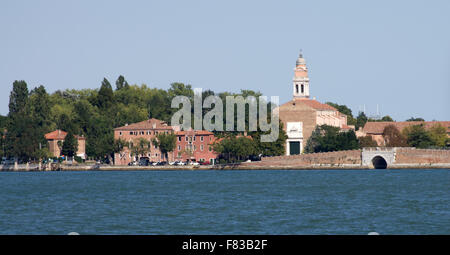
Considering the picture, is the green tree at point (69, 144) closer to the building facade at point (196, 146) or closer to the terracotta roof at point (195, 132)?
the terracotta roof at point (195, 132)

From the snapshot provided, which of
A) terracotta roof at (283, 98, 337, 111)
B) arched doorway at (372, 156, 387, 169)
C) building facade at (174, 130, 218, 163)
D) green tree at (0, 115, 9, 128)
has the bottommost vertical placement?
arched doorway at (372, 156, 387, 169)

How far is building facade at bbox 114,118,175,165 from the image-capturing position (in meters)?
85.8

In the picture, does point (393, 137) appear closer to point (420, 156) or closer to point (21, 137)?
point (420, 156)

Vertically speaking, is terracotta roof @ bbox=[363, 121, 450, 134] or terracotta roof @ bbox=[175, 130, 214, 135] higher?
terracotta roof @ bbox=[363, 121, 450, 134]

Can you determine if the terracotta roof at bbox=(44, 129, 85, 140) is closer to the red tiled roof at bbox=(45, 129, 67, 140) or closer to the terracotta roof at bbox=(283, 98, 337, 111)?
the red tiled roof at bbox=(45, 129, 67, 140)

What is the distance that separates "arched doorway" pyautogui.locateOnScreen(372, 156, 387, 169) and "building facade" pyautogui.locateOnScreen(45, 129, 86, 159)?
31903mm

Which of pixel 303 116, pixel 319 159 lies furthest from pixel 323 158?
pixel 303 116

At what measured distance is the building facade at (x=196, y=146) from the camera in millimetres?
84125

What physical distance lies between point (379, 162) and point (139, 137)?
25.5 metres

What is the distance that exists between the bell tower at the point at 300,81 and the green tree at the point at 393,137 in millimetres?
12283

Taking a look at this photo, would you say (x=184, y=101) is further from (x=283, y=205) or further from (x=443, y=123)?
(x=283, y=205)

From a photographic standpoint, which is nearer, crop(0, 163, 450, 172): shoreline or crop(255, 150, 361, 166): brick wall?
crop(0, 163, 450, 172): shoreline

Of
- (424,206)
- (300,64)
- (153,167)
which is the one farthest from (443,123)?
(424,206)

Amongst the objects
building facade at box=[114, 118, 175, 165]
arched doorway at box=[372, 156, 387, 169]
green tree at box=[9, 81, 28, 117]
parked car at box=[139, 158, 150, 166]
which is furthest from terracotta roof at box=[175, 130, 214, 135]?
green tree at box=[9, 81, 28, 117]
